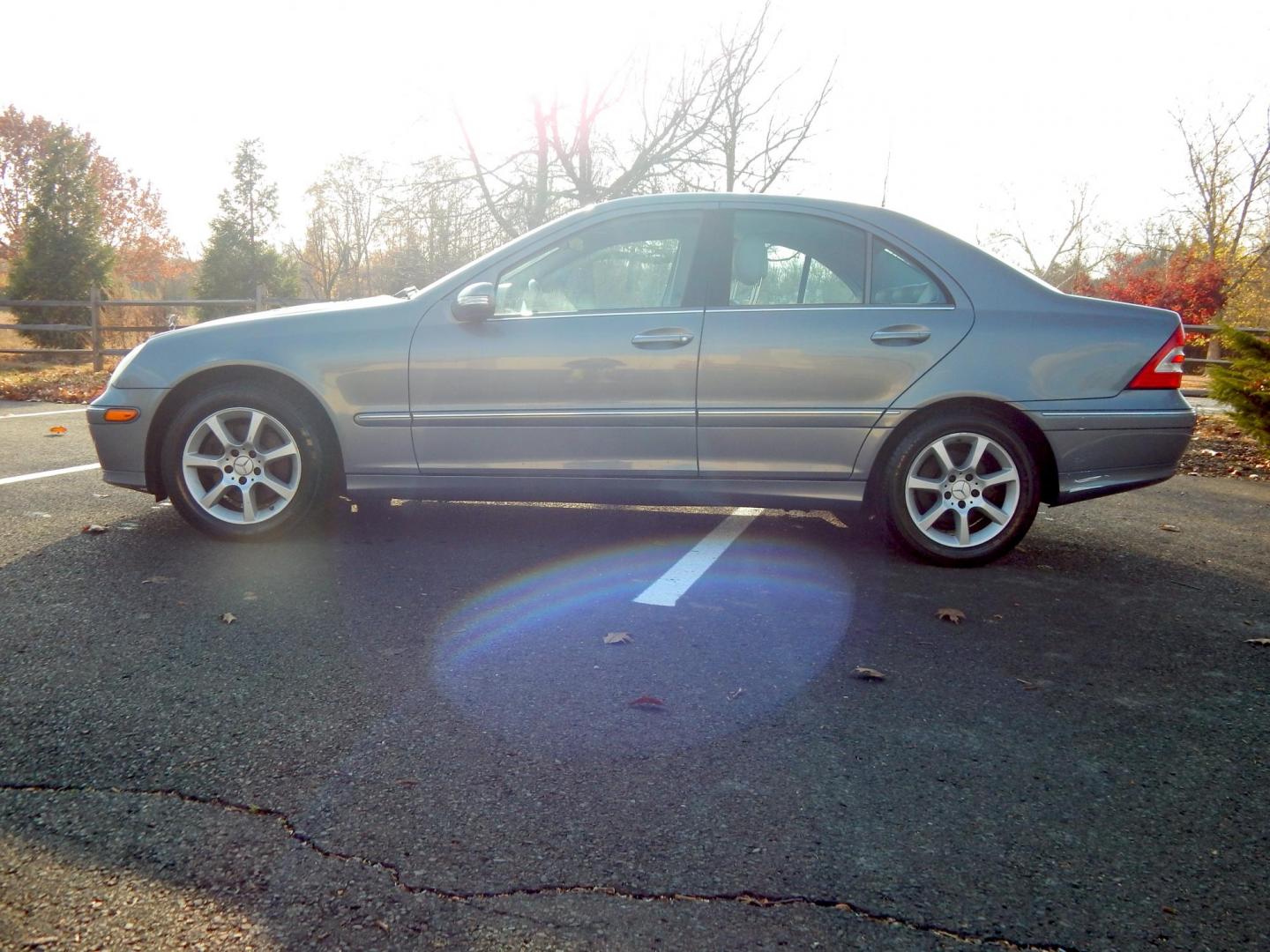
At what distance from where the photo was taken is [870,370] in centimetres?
423

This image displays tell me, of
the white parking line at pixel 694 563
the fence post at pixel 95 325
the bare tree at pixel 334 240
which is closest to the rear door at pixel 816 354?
the white parking line at pixel 694 563

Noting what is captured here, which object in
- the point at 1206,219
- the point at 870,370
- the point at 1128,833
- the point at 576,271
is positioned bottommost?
the point at 1128,833

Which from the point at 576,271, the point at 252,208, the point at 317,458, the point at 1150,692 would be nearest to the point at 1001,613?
the point at 1150,692

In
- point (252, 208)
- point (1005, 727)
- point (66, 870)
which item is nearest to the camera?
point (66, 870)

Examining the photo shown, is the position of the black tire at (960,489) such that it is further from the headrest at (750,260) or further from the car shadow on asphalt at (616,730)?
the headrest at (750,260)

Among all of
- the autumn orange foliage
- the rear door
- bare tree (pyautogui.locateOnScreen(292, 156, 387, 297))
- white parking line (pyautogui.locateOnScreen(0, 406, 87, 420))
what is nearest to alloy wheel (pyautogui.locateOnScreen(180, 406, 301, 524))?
the rear door

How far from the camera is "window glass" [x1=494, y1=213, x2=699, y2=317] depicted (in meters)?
4.41

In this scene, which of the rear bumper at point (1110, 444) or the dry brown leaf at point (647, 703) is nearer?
the dry brown leaf at point (647, 703)

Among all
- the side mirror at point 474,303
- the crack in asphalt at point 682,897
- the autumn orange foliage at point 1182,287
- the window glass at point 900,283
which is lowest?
the crack in asphalt at point 682,897

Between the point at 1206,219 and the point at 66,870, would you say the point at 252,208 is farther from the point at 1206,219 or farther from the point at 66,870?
the point at 66,870

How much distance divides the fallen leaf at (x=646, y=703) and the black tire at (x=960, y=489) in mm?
2031

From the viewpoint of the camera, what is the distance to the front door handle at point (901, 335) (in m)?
4.23

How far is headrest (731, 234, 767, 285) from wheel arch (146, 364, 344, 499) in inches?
79.7

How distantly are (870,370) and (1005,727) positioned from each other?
2.02 metres
